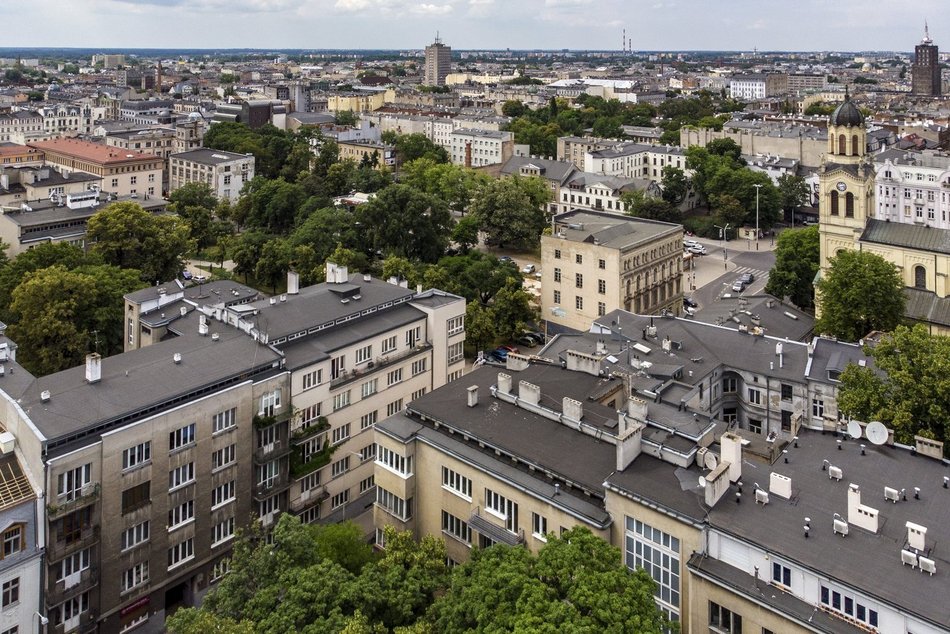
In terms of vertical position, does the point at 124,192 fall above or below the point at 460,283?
above

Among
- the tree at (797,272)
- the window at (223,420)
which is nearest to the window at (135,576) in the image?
the window at (223,420)

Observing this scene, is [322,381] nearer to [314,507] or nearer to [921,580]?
[314,507]

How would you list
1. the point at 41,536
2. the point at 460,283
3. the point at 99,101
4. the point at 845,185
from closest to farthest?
the point at 41,536 < the point at 845,185 < the point at 460,283 < the point at 99,101

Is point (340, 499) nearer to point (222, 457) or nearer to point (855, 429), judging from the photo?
point (222, 457)

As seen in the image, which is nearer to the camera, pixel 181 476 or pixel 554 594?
pixel 554 594

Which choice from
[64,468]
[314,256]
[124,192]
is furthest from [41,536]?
[124,192]

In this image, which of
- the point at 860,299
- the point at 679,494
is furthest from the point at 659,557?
the point at 860,299

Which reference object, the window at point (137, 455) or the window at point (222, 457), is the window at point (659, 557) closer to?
the window at point (222, 457)
